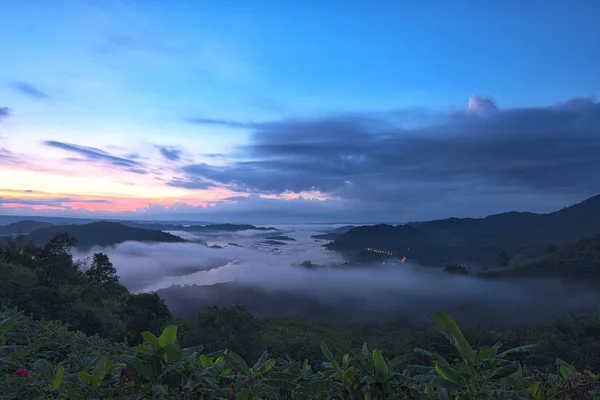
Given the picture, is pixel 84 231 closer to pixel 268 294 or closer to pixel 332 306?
pixel 268 294

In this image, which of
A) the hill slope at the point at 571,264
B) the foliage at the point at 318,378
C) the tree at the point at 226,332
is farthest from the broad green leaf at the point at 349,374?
the hill slope at the point at 571,264

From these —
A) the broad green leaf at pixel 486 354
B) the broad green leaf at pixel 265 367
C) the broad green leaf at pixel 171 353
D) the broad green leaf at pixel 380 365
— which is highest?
the broad green leaf at pixel 486 354

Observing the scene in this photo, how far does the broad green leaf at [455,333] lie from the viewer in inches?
64.2

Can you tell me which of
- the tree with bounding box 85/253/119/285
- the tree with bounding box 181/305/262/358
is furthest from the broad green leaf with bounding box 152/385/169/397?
the tree with bounding box 85/253/119/285

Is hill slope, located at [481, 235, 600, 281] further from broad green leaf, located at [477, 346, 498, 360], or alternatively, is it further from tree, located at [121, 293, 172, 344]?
broad green leaf, located at [477, 346, 498, 360]

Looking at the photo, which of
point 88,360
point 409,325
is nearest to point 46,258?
point 88,360

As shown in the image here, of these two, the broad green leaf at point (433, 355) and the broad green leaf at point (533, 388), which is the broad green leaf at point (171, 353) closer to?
the broad green leaf at point (433, 355)

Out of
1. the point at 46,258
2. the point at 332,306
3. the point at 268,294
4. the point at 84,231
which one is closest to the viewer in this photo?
the point at 46,258

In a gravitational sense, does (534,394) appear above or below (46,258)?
above

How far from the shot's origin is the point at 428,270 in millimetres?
177250

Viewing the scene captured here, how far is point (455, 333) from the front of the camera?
5.44 ft

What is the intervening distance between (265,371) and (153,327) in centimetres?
2786

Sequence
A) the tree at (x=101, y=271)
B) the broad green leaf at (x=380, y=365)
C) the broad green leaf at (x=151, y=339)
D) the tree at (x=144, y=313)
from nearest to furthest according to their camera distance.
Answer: the broad green leaf at (x=380, y=365) → the broad green leaf at (x=151, y=339) → the tree at (x=144, y=313) → the tree at (x=101, y=271)

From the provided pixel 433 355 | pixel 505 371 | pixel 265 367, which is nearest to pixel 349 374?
pixel 433 355
